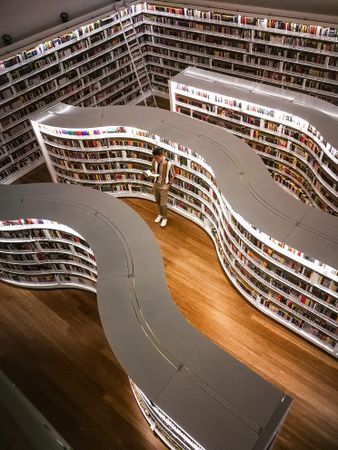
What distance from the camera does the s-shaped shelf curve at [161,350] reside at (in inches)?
132

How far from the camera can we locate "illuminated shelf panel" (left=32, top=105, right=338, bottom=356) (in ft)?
16.6

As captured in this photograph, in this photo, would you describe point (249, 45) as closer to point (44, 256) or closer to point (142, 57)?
point (142, 57)

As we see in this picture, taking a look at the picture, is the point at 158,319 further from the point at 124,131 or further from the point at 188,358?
the point at 124,131

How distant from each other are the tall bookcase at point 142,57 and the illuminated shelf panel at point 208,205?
4.97ft

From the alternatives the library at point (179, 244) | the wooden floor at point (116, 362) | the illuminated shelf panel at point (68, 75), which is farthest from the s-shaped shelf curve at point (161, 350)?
the illuminated shelf panel at point (68, 75)

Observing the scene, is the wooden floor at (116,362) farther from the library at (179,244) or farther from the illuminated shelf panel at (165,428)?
the illuminated shelf panel at (165,428)

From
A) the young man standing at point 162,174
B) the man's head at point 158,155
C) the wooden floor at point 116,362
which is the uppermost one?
the man's head at point 158,155

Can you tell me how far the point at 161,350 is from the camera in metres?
3.85

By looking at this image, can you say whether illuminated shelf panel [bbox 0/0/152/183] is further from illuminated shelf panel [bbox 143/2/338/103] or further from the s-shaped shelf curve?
the s-shaped shelf curve

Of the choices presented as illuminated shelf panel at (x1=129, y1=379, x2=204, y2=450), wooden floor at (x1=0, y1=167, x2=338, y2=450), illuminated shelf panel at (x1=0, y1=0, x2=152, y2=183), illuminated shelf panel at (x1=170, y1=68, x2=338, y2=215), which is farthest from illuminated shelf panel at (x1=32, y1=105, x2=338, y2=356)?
illuminated shelf panel at (x1=129, y1=379, x2=204, y2=450)

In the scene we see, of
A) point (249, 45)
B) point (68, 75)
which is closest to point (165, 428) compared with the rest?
point (68, 75)

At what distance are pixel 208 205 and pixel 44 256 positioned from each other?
3.03 meters

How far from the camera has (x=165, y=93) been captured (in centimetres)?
1150

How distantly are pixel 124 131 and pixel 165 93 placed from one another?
196 inches
